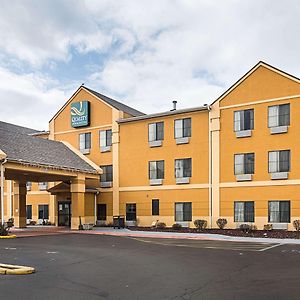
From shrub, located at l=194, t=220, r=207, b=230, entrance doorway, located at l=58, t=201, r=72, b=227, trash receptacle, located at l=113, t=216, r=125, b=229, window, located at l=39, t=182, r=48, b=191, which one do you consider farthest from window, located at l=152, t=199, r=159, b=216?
window, located at l=39, t=182, r=48, b=191

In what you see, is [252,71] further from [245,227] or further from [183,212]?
[183,212]

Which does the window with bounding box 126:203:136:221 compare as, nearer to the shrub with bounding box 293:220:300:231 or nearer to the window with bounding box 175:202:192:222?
the window with bounding box 175:202:192:222

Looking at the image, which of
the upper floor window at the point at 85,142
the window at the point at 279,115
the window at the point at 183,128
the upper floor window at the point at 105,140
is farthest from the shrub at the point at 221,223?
the upper floor window at the point at 85,142

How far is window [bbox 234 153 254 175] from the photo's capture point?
28094mm

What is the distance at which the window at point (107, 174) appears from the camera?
113 feet

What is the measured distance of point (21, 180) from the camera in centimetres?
3291

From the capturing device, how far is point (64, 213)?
117 feet

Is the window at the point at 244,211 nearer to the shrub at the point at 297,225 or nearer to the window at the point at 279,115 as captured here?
the shrub at the point at 297,225

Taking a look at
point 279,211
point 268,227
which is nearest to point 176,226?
point 268,227

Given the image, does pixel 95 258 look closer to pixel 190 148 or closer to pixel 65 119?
pixel 190 148

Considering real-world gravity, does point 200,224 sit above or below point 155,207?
below

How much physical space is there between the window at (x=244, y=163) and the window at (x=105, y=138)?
11.3 metres

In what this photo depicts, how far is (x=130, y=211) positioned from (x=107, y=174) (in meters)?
3.87

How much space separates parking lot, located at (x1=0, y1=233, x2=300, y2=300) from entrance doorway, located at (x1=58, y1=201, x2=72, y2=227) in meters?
18.4
